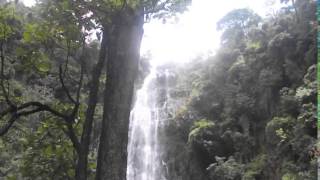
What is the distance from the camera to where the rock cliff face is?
13.2 m

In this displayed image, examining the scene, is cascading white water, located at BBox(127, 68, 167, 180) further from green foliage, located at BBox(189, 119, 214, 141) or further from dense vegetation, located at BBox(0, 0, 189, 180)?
dense vegetation, located at BBox(0, 0, 189, 180)

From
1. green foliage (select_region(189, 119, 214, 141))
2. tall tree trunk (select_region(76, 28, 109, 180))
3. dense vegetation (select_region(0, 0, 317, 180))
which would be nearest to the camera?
dense vegetation (select_region(0, 0, 317, 180))

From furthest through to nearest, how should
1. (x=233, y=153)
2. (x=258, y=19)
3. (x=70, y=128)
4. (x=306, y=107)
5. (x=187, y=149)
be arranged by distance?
(x=258, y=19)
(x=187, y=149)
(x=233, y=153)
(x=306, y=107)
(x=70, y=128)

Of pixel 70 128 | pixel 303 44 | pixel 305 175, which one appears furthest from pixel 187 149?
pixel 70 128

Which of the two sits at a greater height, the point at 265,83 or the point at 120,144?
the point at 265,83

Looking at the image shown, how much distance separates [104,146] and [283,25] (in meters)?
16.0

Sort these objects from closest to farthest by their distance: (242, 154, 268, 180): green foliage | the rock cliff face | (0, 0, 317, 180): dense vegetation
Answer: (0, 0, 317, 180): dense vegetation < the rock cliff face < (242, 154, 268, 180): green foliage

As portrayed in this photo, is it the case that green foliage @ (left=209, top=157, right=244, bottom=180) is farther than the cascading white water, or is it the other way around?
the cascading white water

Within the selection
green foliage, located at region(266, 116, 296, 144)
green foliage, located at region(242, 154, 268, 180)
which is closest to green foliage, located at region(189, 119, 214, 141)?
green foliage, located at region(242, 154, 268, 180)

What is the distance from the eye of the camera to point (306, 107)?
41.4 ft

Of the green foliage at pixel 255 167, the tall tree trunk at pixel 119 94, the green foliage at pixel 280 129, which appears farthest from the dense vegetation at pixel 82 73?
the green foliage at pixel 255 167

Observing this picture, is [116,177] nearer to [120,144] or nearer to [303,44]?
[120,144]

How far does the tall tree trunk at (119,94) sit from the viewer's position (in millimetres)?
2637

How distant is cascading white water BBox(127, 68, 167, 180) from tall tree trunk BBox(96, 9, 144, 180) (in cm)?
1667
